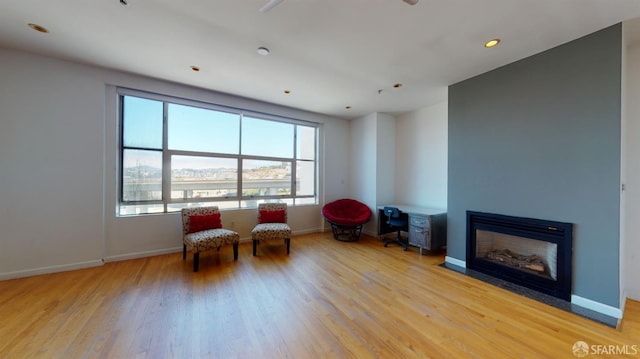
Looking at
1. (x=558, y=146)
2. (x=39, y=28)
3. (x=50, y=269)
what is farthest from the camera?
(x=50, y=269)

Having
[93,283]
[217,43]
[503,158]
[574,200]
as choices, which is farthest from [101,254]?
[574,200]

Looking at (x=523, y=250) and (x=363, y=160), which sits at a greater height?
(x=363, y=160)

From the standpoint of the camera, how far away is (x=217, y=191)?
4.32 metres

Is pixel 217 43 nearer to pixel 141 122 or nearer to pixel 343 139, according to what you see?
→ pixel 141 122

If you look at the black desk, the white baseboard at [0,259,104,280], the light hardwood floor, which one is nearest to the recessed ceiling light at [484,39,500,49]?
the black desk

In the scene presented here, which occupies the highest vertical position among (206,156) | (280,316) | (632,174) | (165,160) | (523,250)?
(206,156)

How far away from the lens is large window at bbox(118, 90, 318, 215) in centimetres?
364

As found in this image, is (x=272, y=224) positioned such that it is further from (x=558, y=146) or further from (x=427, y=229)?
(x=558, y=146)

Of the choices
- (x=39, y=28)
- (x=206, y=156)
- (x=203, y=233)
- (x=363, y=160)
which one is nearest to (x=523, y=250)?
(x=363, y=160)

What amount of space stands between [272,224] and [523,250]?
3742mm

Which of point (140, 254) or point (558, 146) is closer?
point (558, 146)

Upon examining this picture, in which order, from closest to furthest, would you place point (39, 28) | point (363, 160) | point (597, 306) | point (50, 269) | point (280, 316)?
point (280, 316), point (597, 306), point (39, 28), point (50, 269), point (363, 160)

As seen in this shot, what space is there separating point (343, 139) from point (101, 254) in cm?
502

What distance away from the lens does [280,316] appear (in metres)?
2.12
